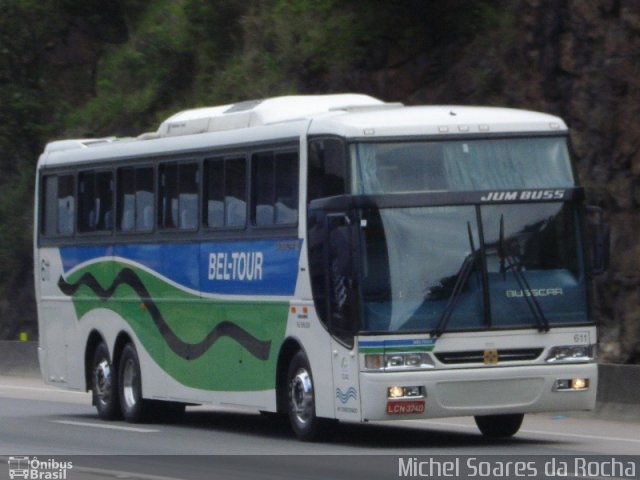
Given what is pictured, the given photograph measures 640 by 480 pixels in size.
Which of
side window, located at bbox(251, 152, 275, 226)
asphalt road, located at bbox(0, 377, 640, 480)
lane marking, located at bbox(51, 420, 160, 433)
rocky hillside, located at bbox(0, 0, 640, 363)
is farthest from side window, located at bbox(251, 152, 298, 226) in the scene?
rocky hillside, located at bbox(0, 0, 640, 363)

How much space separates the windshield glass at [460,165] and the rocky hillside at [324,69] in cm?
578

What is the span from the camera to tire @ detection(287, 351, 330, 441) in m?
15.9

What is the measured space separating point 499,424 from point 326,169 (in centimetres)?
322

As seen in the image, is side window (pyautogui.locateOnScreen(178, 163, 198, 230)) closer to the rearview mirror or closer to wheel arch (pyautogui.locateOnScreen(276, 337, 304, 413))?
wheel arch (pyautogui.locateOnScreen(276, 337, 304, 413))

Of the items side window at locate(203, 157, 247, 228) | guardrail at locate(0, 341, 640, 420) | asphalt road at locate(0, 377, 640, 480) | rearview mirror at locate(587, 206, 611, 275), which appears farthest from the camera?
guardrail at locate(0, 341, 640, 420)

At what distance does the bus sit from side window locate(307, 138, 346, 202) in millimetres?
20

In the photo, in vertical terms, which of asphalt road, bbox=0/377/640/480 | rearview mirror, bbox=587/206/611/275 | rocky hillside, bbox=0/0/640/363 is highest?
rocky hillside, bbox=0/0/640/363

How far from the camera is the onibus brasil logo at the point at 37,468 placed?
12.4 m

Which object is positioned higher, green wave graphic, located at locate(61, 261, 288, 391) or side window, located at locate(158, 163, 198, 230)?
side window, located at locate(158, 163, 198, 230)

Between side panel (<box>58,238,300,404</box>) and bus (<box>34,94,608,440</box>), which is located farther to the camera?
side panel (<box>58,238,300,404</box>)

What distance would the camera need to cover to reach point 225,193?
1770 cm

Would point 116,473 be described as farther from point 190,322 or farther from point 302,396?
point 190,322

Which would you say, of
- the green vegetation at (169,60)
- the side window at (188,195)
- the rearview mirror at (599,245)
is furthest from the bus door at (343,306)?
the green vegetation at (169,60)

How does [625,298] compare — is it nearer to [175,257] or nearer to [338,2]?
[175,257]
